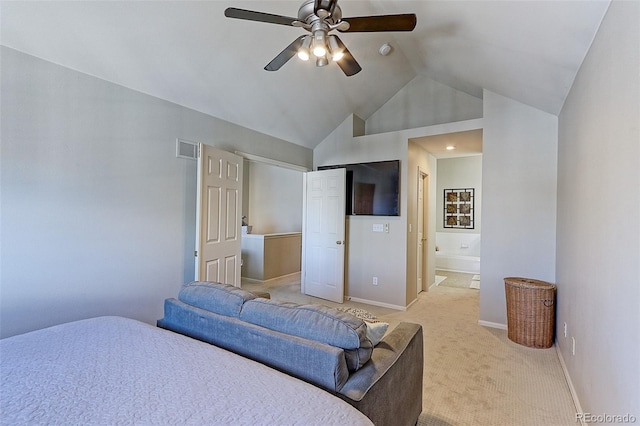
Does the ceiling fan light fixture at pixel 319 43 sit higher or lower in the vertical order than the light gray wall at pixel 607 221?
higher

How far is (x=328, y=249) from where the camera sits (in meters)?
4.39

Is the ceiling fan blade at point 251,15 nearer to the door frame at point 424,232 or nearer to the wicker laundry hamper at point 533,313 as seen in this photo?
the wicker laundry hamper at point 533,313

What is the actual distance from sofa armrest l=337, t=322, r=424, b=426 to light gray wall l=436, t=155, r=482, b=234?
604 centimetres

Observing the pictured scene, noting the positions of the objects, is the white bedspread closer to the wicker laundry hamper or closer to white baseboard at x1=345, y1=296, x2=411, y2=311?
the wicker laundry hamper

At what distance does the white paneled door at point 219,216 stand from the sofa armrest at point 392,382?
211 cm

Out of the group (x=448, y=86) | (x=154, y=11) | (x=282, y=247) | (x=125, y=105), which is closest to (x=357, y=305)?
(x=282, y=247)

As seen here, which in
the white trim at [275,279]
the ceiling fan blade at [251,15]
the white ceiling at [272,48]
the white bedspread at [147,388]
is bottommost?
the white trim at [275,279]

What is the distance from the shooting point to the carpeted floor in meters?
1.88

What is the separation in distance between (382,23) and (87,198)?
251 cm

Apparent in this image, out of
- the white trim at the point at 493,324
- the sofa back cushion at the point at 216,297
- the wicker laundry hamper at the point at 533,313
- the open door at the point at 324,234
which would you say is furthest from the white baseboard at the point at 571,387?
the open door at the point at 324,234

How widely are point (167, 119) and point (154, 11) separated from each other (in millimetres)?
960

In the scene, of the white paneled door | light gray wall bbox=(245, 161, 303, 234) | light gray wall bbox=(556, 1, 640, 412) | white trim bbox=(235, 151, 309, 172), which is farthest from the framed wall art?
the white paneled door

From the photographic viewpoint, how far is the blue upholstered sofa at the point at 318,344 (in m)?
1.12

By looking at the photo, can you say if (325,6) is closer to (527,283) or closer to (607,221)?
(607,221)
